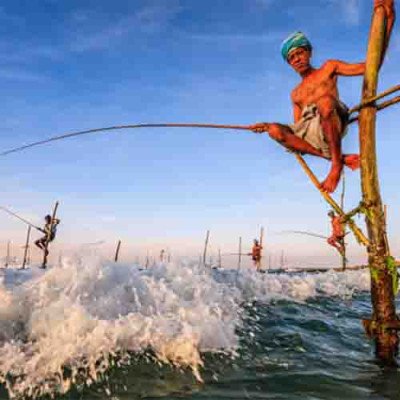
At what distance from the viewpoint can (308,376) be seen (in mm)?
3824

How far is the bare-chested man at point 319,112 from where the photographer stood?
414 cm

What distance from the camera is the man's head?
421cm

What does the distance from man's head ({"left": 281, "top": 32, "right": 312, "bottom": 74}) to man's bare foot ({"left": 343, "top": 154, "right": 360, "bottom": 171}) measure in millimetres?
1021

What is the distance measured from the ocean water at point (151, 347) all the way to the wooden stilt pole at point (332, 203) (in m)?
1.31

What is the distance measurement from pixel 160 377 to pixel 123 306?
1.51 m

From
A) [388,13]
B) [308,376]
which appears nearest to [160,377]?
[308,376]

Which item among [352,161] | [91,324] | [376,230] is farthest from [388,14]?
[91,324]

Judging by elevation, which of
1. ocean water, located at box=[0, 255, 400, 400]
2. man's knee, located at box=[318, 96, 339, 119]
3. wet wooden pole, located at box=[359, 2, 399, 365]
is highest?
man's knee, located at box=[318, 96, 339, 119]

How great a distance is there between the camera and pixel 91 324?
4070mm

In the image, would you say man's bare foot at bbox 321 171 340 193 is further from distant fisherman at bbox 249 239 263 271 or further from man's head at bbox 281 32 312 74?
distant fisherman at bbox 249 239 263 271

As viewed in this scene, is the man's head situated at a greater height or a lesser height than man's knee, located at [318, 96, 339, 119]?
greater

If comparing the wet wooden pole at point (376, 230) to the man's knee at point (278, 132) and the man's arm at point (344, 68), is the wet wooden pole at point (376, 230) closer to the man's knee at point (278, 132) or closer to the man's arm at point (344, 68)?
the man's arm at point (344, 68)

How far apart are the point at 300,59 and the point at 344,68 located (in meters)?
0.45

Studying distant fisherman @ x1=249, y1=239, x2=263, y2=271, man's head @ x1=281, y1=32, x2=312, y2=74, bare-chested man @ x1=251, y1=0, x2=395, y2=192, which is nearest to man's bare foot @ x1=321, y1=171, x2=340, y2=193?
bare-chested man @ x1=251, y1=0, x2=395, y2=192
